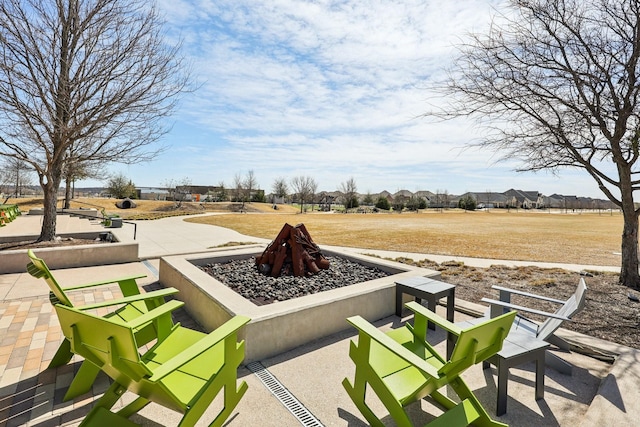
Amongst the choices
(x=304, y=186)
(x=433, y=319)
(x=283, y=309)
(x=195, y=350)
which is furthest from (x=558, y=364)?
(x=304, y=186)

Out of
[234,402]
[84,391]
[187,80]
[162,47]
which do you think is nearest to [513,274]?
[234,402]

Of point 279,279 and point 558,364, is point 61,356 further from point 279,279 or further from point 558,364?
point 558,364

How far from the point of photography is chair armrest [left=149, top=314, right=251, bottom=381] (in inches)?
70.2

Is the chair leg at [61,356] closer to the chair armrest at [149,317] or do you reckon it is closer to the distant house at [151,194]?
the chair armrest at [149,317]

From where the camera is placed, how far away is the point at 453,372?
207cm

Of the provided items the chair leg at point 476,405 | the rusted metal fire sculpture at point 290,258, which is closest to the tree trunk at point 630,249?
the rusted metal fire sculpture at point 290,258

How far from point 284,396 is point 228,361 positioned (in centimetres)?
87

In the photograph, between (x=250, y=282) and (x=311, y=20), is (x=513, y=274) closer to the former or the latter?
(x=250, y=282)

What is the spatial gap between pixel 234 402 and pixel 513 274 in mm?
7948

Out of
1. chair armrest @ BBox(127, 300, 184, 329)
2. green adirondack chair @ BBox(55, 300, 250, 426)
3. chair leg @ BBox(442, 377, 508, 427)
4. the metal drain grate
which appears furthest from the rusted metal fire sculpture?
chair leg @ BBox(442, 377, 508, 427)

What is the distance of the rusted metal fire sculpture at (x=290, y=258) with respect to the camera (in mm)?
5684

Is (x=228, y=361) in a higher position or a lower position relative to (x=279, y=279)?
higher

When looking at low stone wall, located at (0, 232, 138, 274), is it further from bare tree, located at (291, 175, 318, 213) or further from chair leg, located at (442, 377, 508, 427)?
bare tree, located at (291, 175, 318, 213)

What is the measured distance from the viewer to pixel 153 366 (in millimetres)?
2381
